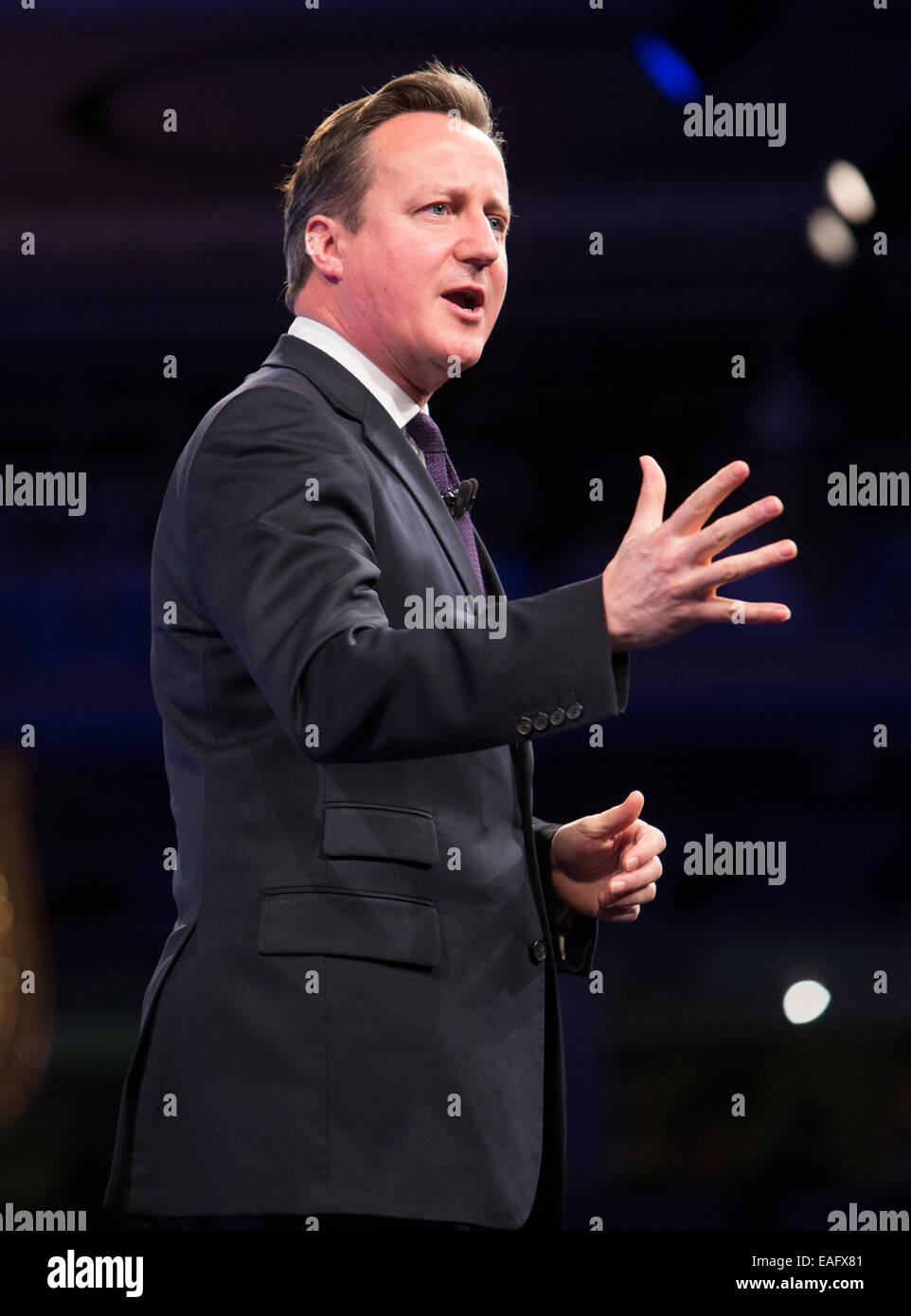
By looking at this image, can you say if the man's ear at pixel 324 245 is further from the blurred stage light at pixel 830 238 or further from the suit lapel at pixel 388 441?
the blurred stage light at pixel 830 238

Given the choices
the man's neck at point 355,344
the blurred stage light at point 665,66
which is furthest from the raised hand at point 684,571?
the blurred stage light at point 665,66

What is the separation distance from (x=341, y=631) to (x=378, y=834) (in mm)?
210

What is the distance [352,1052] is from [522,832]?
0.28 meters

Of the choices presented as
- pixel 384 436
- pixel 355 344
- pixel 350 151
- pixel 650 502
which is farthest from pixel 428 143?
pixel 650 502

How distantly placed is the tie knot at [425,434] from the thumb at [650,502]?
44cm

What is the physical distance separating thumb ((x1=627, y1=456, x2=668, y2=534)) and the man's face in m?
0.41

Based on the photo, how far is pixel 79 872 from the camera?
2.86m

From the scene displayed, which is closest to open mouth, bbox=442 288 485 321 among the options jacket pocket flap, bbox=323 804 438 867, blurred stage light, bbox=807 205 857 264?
jacket pocket flap, bbox=323 804 438 867

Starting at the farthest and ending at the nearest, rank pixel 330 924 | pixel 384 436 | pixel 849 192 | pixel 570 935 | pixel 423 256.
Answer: pixel 849 192
pixel 570 935
pixel 423 256
pixel 384 436
pixel 330 924

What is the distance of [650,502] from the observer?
3.78ft

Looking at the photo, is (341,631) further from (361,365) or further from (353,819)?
(361,365)

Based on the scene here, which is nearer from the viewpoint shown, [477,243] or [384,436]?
[384,436]
